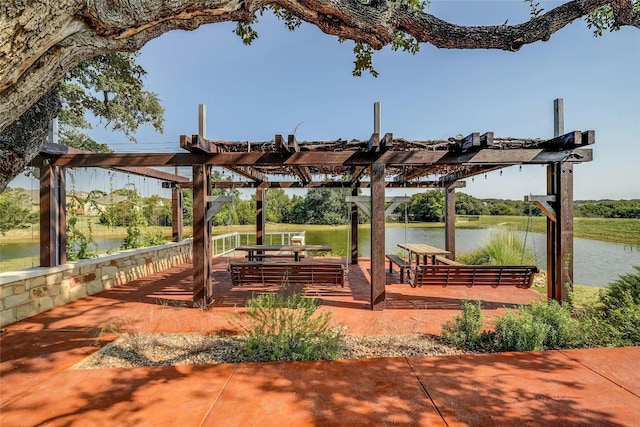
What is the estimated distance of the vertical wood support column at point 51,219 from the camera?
504 centimetres

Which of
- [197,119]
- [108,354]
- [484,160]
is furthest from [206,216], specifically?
[484,160]

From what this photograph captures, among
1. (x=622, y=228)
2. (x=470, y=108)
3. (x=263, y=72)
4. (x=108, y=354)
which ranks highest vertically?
(x=263, y=72)

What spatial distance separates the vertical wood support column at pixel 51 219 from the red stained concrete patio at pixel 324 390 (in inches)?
65.1

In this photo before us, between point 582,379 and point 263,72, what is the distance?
949 centimetres

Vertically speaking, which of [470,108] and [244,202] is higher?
[470,108]

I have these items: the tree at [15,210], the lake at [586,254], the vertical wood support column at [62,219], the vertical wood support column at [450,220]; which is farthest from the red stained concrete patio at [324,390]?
the vertical wood support column at [450,220]

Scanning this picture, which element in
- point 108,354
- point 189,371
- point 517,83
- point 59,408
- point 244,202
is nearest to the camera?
point 59,408

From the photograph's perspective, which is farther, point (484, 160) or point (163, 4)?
point (484, 160)

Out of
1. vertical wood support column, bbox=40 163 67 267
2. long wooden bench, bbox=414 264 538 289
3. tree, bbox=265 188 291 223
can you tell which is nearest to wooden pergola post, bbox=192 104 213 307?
vertical wood support column, bbox=40 163 67 267

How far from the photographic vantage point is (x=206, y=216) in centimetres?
493

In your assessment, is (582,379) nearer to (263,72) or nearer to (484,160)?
(484,160)

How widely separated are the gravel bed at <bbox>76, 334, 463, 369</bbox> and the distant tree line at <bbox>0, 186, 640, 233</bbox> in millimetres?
2400

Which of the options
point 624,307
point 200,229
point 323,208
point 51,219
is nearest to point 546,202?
point 624,307

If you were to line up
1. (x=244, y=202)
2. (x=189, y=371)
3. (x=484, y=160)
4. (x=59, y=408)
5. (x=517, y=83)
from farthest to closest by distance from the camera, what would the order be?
1. (x=244, y=202)
2. (x=517, y=83)
3. (x=484, y=160)
4. (x=189, y=371)
5. (x=59, y=408)
